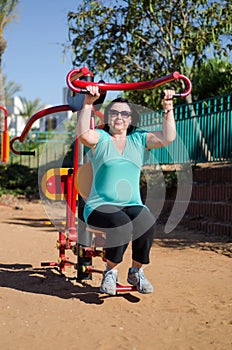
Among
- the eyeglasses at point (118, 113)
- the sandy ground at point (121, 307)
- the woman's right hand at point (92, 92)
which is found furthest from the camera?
the eyeglasses at point (118, 113)

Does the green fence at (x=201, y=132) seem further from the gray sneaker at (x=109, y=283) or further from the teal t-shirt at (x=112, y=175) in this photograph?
the gray sneaker at (x=109, y=283)

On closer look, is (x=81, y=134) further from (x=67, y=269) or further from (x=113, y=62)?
(x=113, y=62)

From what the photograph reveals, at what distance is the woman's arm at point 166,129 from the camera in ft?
12.5

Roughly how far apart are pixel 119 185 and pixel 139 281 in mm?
720

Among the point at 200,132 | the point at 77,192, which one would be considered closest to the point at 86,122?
the point at 77,192

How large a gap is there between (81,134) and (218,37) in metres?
8.74

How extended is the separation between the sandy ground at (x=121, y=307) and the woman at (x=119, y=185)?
258mm

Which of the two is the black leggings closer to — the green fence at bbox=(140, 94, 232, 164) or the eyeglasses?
the eyeglasses

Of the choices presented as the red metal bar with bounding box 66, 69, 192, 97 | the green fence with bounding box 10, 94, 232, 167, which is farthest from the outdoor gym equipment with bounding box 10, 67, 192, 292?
the green fence with bounding box 10, 94, 232, 167

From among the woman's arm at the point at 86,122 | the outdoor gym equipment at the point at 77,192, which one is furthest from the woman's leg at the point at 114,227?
the woman's arm at the point at 86,122

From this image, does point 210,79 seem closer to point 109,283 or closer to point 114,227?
point 114,227

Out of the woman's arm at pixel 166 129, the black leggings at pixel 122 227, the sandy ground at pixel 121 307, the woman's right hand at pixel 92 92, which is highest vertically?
the woman's right hand at pixel 92 92

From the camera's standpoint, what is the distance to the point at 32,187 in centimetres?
1479

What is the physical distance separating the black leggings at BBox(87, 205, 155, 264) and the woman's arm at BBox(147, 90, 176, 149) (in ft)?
1.71
